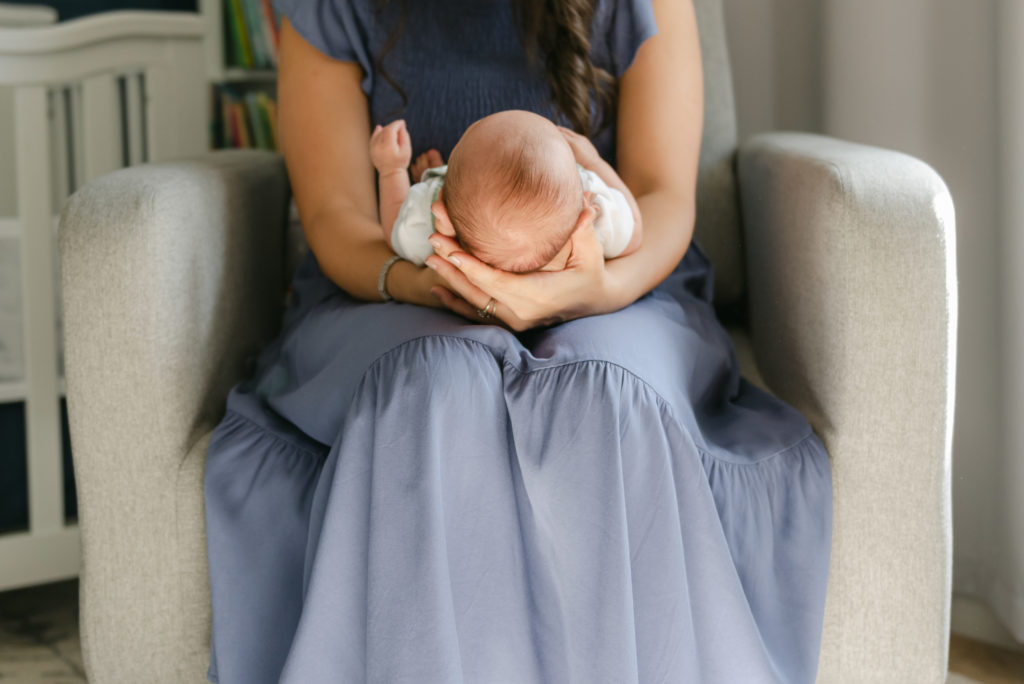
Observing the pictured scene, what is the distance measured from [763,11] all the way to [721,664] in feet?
4.46

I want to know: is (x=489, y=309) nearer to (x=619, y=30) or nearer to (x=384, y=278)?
(x=384, y=278)

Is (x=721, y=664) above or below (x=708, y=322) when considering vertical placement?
below

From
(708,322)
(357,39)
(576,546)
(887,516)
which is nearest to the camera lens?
(576,546)

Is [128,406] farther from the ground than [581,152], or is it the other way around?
[581,152]

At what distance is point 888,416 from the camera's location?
0.90 meters

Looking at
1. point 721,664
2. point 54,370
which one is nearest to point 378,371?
point 721,664

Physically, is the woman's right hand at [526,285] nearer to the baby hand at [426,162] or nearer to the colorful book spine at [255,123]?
the baby hand at [426,162]

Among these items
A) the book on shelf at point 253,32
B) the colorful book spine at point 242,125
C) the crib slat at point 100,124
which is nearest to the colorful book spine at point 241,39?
the book on shelf at point 253,32

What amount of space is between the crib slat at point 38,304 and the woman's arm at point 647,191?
862 millimetres

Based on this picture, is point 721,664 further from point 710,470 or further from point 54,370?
point 54,370

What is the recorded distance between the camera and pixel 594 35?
4.08 ft

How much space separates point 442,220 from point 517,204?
9cm

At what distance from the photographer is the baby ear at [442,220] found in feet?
2.97

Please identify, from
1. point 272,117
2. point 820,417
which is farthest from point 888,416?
point 272,117
